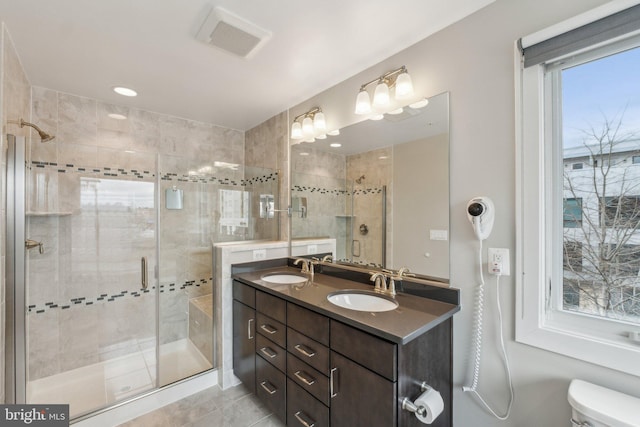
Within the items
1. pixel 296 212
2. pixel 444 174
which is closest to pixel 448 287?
pixel 444 174

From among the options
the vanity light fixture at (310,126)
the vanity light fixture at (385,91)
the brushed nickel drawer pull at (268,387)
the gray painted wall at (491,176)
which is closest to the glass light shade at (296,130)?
the vanity light fixture at (310,126)

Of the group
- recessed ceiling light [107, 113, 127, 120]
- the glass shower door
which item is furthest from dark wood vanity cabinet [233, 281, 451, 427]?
recessed ceiling light [107, 113, 127, 120]

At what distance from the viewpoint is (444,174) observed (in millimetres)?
1440

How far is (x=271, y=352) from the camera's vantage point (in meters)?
1.74

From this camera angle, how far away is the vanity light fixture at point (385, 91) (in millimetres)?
1574

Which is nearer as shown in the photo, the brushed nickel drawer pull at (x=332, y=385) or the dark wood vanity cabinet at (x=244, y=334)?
the brushed nickel drawer pull at (x=332, y=385)

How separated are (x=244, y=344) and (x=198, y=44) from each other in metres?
2.03

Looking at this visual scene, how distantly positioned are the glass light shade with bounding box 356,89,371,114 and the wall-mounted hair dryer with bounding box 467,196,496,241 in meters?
0.90

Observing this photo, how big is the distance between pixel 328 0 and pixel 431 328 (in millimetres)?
1607

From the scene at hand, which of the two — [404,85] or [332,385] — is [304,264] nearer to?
[332,385]

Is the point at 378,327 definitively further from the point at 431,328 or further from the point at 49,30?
the point at 49,30

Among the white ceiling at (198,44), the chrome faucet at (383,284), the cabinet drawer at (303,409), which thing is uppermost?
the white ceiling at (198,44)

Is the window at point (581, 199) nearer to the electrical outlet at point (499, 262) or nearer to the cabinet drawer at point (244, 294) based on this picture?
the electrical outlet at point (499, 262)

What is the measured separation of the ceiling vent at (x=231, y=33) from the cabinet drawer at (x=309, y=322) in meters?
1.54
